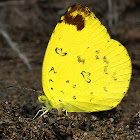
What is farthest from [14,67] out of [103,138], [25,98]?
[103,138]

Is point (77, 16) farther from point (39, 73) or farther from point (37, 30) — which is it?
point (37, 30)

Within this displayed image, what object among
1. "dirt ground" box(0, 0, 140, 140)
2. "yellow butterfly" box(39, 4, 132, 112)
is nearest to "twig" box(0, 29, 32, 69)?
"dirt ground" box(0, 0, 140, 140)

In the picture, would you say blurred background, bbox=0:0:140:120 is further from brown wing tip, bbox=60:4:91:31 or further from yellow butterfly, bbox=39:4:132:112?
brown wing tip, bbox=60:4:91:31

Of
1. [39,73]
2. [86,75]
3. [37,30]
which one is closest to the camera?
[86,75]

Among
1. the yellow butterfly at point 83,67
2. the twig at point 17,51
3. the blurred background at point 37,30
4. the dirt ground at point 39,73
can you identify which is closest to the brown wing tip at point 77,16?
the yellow butterfly at point 83,67

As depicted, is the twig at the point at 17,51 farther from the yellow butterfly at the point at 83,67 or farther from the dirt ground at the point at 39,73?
the yellow butterfly at the point at 83,67

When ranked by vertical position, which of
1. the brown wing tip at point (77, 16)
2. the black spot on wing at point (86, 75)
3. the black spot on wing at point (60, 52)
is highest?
the brown wing tip at point (77, 16)

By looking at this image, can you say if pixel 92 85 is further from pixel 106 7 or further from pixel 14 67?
pixel 106 7

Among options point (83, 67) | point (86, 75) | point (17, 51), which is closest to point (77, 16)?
point (83, 67)
